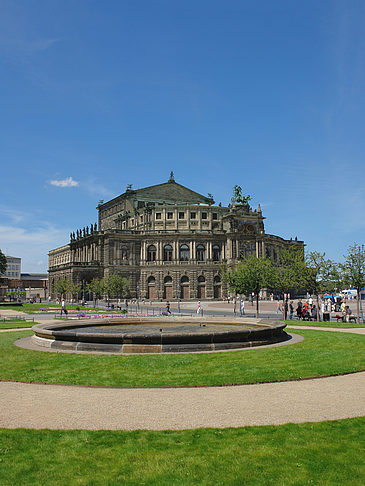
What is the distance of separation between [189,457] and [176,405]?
3.18 metres

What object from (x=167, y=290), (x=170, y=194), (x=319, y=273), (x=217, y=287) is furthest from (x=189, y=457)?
(x=170, y=194)

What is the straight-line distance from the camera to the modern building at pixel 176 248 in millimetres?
96812

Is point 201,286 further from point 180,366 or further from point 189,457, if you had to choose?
point 189,457

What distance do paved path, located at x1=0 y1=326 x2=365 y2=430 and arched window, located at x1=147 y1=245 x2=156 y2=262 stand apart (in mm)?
86294

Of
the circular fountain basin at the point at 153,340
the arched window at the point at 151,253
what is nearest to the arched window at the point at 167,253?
the arched window at the point at 151,253

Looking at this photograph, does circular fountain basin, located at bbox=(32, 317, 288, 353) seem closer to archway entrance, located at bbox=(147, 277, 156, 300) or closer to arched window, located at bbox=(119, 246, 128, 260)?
archway entrance, located at bbox=(147, 277, 156, 300)

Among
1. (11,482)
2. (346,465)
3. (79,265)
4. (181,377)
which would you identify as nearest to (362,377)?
(181,377)

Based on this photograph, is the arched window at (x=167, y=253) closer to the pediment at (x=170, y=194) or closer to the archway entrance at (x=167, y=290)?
the archway entrance at (x=167, y=290)

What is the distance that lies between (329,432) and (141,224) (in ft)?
320

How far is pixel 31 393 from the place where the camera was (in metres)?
11.5

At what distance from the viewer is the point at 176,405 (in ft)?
34.1

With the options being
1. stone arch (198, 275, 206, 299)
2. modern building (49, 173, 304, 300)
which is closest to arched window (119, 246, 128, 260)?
modern building (49, 173, 304, 300)

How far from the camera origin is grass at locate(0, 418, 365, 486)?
6520 millimetres

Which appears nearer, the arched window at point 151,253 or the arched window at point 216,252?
the arched window at point 151,253
